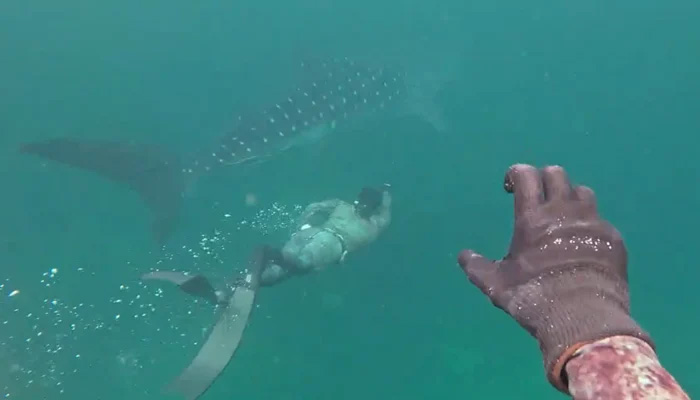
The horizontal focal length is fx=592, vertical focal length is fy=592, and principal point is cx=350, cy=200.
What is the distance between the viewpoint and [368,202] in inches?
413

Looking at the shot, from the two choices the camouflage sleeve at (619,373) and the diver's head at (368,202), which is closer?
the camouflage sleeve at (619,373)

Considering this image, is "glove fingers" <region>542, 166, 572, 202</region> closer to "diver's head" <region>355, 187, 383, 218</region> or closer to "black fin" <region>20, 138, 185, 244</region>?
"diver's head" <region>355, 187, 383, 218</region>

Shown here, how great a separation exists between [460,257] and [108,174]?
9623 mm

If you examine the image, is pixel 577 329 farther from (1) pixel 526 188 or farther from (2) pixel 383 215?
(2) pixel 383 215

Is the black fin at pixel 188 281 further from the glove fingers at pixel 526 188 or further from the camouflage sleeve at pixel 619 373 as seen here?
the camouflage sleeve at pixel 619 373

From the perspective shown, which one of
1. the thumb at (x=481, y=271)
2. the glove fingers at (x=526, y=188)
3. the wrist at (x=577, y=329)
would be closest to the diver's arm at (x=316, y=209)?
the thumb at (x=481, y=271)

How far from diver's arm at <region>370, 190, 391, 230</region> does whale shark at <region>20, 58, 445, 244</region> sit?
226 centimetres

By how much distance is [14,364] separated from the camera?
11.3m

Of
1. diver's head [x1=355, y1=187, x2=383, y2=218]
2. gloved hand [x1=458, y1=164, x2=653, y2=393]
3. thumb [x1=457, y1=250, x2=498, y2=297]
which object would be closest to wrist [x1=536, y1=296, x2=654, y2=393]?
gloved hand [x1=458, y1=164, x2=653, y2=393]

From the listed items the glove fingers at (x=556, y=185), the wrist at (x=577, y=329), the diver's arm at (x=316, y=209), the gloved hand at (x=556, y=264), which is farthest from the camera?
the diver's arm at (x=316, y=209)

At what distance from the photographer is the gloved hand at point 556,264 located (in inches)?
84.4

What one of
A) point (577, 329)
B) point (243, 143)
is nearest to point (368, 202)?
point (243, 143)

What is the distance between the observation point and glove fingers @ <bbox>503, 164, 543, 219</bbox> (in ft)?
7.55

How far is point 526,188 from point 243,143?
365 inches
